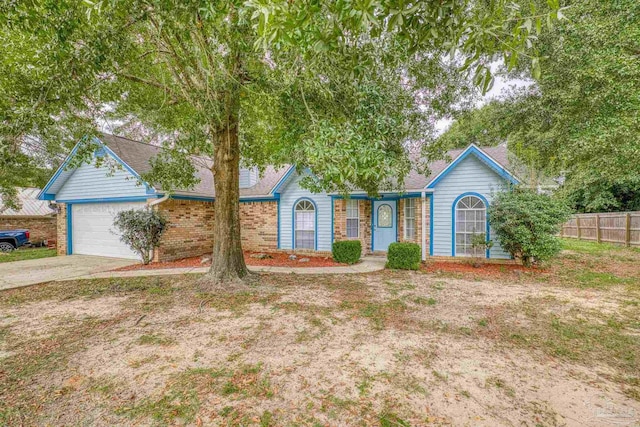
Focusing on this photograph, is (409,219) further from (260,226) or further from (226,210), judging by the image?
(226,210)

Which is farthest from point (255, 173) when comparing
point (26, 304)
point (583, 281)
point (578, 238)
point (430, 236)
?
point (578, 238)

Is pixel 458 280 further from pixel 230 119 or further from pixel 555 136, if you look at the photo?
pixel 555 136

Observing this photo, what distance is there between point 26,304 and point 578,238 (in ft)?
76.6

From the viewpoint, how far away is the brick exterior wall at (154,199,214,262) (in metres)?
10.2

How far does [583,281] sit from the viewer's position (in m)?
7.24

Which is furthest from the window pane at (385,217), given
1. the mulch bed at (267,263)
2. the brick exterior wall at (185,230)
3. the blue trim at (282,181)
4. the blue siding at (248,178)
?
the brick exterior wall at (185,230)

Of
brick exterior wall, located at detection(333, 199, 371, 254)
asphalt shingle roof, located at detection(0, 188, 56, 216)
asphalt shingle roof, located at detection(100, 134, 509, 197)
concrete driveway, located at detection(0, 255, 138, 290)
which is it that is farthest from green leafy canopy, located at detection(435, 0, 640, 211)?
asphalt shingle roof, located at detection(0, 188, 56, 216)

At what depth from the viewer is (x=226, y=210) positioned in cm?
665

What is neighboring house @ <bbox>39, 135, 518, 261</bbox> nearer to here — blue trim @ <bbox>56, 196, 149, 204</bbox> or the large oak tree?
blue trim @ <bbox>56, 196, 149, 204</bbox>

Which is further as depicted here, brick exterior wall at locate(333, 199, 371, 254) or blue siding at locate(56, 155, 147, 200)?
brick exterior wall at locate(333, 199, 371, 254)

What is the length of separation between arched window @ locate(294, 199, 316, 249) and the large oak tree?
3.69 m

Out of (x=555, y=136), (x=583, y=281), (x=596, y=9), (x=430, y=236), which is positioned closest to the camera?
(x=583, y=281)

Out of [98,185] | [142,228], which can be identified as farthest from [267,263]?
[98,185]

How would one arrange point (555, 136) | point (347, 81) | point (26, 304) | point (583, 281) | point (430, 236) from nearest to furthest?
point (347, 81)
point (26, 304)
point (583, 281)
point (430, 236)
point (555, 136)
